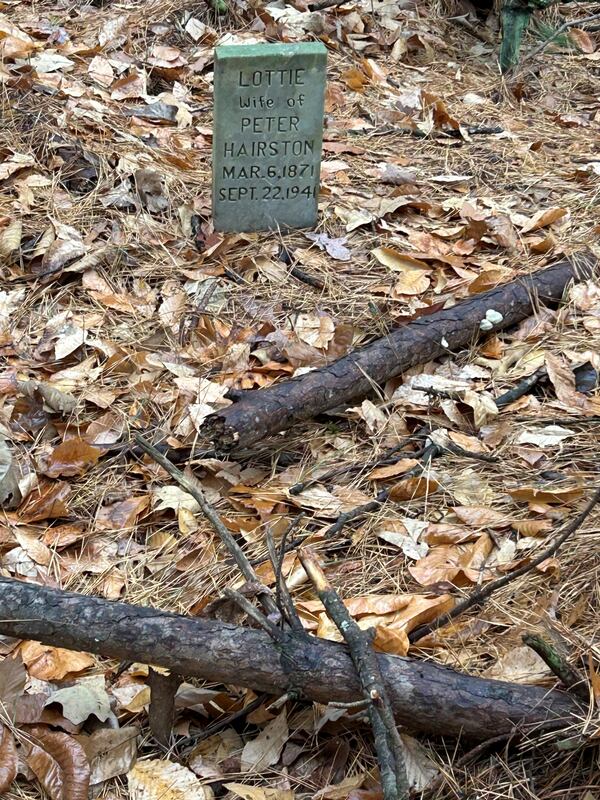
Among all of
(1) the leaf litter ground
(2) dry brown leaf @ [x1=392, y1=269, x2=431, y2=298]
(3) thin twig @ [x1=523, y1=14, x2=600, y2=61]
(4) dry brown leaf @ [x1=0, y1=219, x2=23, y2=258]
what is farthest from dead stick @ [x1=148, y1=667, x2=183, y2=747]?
(3) thin twig @ [x1=523, y1=14, x2=600, y2=61]

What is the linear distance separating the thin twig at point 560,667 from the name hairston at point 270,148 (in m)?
2.25

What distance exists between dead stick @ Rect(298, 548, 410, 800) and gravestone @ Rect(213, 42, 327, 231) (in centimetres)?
200

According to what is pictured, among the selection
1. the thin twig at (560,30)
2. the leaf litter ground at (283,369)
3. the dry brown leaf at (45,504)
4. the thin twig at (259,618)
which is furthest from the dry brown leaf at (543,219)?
the thin twig at (259,618)

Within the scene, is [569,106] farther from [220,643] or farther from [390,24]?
[220,643]

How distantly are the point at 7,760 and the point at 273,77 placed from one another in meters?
2.40

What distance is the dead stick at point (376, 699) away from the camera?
1416 mm

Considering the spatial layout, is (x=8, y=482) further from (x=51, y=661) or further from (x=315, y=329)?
(x=315, y=329)

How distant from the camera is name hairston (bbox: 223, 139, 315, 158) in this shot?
131 inches

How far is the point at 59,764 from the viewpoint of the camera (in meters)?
1.65

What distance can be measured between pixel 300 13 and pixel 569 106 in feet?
4.64

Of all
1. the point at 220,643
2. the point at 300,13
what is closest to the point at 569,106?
the point at 300,13

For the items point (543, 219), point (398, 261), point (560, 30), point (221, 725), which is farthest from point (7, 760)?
point (560, 30)

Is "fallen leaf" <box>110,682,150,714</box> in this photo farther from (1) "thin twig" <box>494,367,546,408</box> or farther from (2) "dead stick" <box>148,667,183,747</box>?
(1) "thin twig" <box>494,367,546,408</box>

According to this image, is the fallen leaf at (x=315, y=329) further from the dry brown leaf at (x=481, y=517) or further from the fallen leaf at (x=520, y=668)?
the fallen leaf at (x=520, y=668)
